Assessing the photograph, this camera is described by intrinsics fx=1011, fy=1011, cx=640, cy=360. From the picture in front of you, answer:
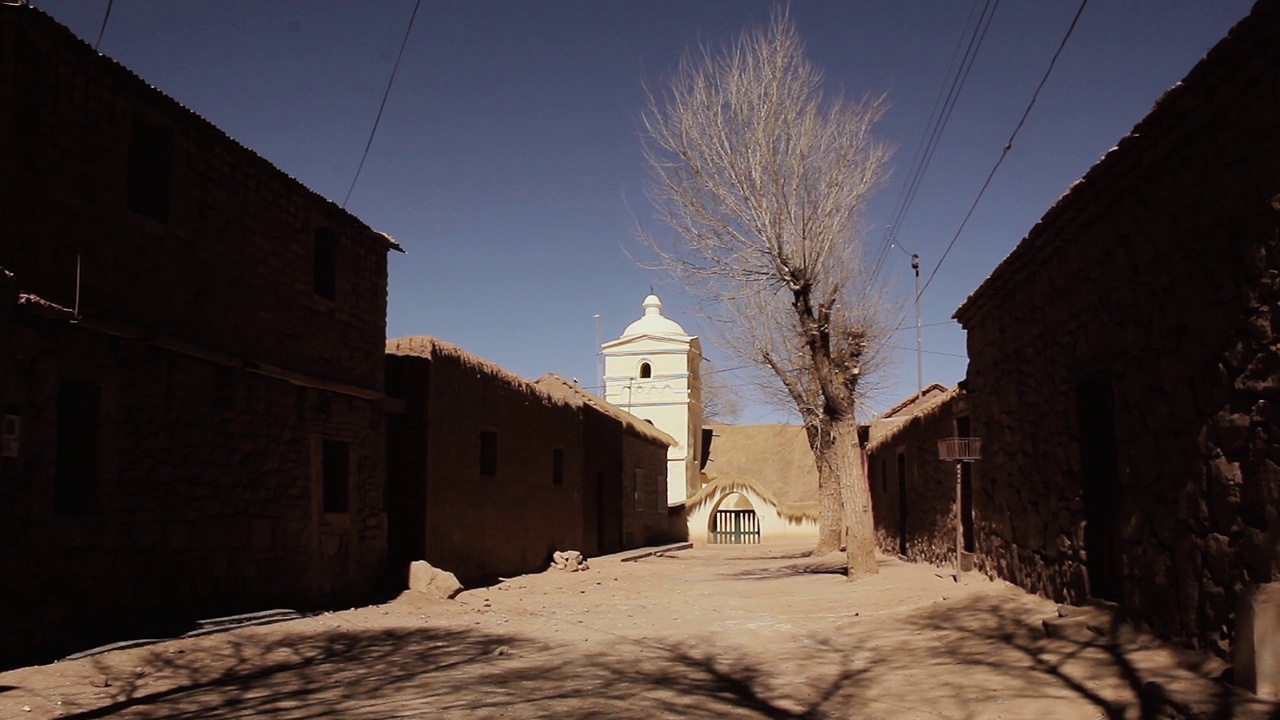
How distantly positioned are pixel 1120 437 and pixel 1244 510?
5.66 feet

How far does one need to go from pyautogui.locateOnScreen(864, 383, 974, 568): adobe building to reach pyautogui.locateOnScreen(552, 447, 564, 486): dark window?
6.93 metres

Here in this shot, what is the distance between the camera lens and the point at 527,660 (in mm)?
8500

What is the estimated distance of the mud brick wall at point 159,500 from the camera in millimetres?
7715

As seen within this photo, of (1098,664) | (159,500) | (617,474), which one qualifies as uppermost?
(617,474)

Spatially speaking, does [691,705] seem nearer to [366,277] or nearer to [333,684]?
[333,684]

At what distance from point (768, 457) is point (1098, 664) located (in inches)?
1789

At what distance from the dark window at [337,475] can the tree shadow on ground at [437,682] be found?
317cm

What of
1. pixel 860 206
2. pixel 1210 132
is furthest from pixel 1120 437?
pixel 860 206

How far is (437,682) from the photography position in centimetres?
Answer: 741

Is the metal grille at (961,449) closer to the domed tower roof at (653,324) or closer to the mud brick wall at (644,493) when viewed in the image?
the mud brick wall at (644,493)

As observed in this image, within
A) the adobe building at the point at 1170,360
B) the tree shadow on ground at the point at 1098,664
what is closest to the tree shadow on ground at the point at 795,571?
the adobe building at the point at 1170,360

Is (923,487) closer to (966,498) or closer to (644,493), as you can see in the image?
(966,498)

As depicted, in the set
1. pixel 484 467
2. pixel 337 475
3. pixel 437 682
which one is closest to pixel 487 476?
pixel 484 467

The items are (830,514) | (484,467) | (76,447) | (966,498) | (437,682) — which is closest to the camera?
(437,682)
